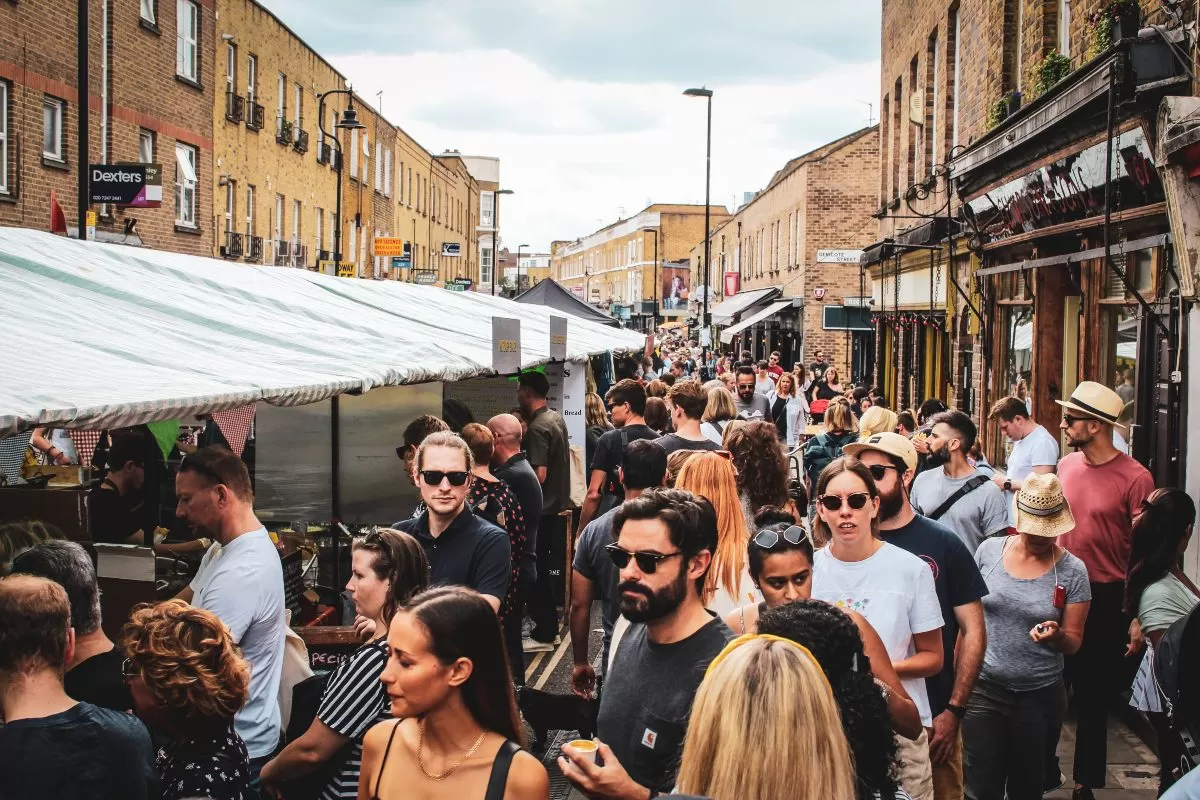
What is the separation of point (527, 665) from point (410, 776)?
17.7 feet

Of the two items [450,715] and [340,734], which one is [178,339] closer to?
[340,734]

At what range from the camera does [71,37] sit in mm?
18828

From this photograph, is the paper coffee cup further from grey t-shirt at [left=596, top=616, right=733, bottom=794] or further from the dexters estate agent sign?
the dexters estate agent sign

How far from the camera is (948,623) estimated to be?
4625mm

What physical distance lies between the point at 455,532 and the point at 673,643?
1989 millimetres

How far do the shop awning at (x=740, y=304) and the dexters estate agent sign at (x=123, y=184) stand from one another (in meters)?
27.5

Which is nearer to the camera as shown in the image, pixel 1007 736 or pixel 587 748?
pixel 587 748

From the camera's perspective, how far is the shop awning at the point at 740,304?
Result: 132ft

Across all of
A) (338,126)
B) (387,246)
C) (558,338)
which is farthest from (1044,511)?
(387,246)

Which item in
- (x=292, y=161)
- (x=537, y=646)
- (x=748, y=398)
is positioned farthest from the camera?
(x=292, y=161)

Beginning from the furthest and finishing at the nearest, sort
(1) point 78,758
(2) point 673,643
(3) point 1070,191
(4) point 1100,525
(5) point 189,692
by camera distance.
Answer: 1. (3) point 1070,191
2. (4) point 1100,525
3. (2) point 673,643
4. (5) point 189,692
5. (1) point 78,758

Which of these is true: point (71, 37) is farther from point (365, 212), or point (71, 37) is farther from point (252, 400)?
point (365, 212)

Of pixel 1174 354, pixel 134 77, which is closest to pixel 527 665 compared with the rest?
pixel 1174 354

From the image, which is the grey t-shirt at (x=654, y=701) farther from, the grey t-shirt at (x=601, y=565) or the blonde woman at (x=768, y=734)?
the grey t-shirt at (x=601, y=565)
